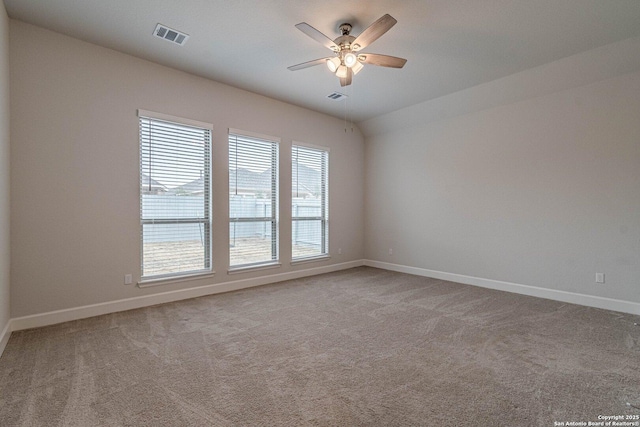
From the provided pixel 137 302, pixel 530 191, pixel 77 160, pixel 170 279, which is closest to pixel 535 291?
pixel 530 191

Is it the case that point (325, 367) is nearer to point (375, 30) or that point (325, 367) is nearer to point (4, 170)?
point (375, 30)

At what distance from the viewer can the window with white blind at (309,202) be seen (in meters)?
5.69

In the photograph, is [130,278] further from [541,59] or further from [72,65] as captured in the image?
[541,59]

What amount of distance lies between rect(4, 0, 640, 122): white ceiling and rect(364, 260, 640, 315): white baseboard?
3138 mm

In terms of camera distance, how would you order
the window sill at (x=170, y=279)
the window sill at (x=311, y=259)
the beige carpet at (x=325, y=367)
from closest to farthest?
the beige carpet at (x=325, y=367), the window sill at (x=170, y=279), the window sill at (x=311, y=259)

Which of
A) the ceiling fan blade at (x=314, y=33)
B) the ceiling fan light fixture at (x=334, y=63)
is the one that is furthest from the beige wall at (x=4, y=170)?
the ceiling fan light fixture at (x=334, y=63)

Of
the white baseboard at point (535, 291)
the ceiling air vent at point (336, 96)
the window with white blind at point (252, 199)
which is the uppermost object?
the ceiling air vent at point (336, 96)

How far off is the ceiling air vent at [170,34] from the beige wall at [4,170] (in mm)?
1308

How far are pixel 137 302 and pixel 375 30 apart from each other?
13.6ft

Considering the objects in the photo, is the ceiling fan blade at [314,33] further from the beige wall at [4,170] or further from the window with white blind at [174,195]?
the beige wall at [4,170]

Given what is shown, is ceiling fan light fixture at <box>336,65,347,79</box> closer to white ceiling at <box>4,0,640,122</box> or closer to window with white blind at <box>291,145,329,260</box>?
white ceiling at <box>4,0,640,122</box>

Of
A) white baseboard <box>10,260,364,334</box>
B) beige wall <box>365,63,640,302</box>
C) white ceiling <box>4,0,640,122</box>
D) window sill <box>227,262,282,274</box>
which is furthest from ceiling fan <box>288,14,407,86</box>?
white baseboard <box>10,260,364,334</box>

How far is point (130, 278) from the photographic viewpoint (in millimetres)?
3830

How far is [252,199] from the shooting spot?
5.05m
